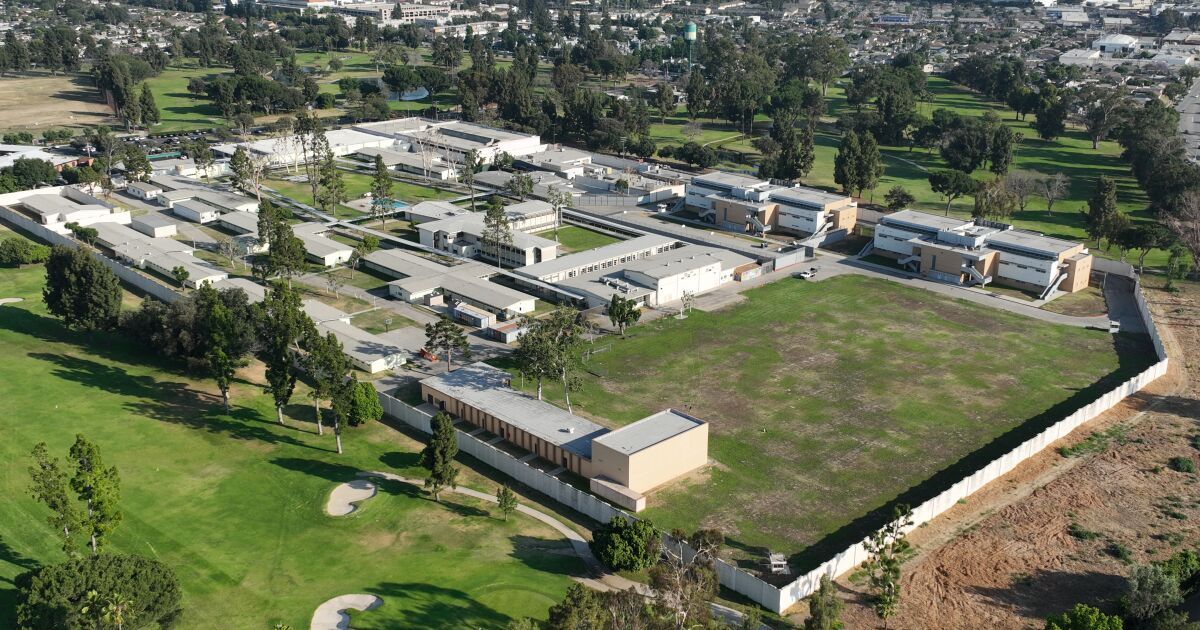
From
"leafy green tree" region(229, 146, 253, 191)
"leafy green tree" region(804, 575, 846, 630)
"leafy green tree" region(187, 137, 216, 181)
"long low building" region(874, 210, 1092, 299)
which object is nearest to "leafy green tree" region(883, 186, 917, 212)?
"long low building" region(874, 210, 1092, 299)

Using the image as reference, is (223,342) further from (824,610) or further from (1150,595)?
(1150,595)

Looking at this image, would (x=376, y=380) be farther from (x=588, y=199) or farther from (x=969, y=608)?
(x=588, y=199)

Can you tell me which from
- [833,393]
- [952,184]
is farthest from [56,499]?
[952,184]

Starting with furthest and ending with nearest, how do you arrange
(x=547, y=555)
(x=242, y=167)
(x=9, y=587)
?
(x=242, y=167), (x=547, y=555), (x=9, y=587)

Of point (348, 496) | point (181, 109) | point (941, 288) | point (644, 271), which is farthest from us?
point (181, 109)

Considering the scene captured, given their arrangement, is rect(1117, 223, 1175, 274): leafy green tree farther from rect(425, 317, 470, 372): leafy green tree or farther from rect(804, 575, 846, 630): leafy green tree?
rect(804, 575, 846, 630): leafy green tree

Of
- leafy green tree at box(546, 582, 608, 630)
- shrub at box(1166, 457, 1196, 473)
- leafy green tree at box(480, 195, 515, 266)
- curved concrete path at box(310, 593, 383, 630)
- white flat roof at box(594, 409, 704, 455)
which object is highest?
leafy green tree at box(480, 195, 515, 266)

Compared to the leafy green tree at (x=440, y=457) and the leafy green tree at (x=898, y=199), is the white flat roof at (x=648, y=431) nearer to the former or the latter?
the leafy green tree at (x=440, y=457)
